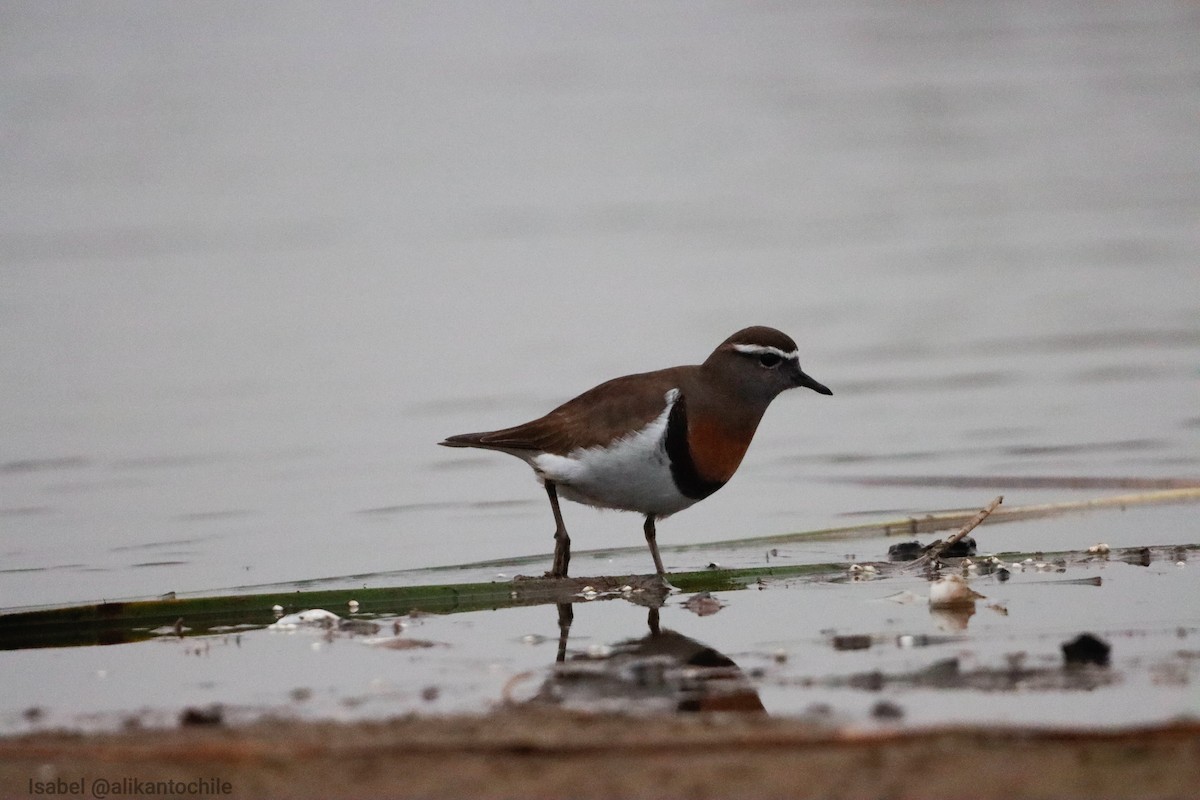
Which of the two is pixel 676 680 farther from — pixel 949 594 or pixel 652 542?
pixel 652 542

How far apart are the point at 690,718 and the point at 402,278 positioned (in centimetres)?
1114

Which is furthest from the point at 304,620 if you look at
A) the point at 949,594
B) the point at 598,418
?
the point at 949,594

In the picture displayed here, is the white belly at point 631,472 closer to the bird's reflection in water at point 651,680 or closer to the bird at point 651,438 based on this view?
the bird at point 651,438

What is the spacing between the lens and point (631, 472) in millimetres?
7883

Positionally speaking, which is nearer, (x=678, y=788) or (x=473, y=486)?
(x=678, y=788)

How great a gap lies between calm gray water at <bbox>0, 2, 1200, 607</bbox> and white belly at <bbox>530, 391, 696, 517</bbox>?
0.73 m

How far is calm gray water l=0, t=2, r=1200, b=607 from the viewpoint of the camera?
9812mm

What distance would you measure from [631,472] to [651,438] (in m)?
0.17

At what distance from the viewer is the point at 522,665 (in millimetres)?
6129

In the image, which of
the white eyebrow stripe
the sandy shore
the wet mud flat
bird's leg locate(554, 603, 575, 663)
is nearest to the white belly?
the wet mud flat

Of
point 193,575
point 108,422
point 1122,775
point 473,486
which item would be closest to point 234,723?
point 1122,775

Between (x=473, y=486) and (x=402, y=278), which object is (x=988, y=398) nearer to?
(x=473, y=486)

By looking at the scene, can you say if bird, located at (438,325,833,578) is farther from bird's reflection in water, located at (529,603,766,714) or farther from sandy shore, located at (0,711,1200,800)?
sandy shore, located at (0,711,1200,800)

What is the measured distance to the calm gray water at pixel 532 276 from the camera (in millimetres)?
9812
